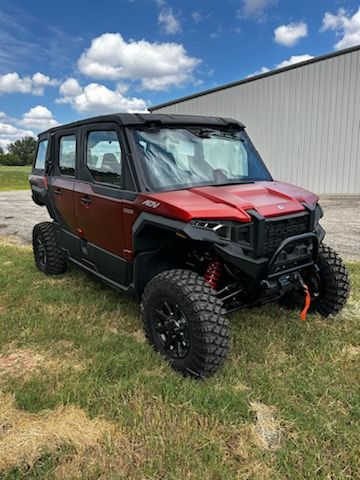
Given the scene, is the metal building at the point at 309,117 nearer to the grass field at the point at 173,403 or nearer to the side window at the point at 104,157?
the grass field at the point at 173,403

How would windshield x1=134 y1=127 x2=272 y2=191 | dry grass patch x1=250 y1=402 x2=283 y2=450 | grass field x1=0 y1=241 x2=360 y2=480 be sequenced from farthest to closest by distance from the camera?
1. windshield x1=134 y1=127 x2=272 y2=191
2. dry grass patch x1=250 y1=402 x2=283 y2=450
3. grass field x1=0 y1=241 x2=360 y2=480

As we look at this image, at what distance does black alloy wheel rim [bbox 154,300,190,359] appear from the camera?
2.97 meters

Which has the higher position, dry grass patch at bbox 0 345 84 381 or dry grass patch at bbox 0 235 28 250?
dry grass patch at bbox 0 345 84 381

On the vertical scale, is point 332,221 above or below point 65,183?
below

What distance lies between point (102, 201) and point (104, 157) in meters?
0.44

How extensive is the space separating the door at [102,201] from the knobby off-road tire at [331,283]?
1883 millimetres

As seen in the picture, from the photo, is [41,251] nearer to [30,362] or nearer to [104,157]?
[104,157]

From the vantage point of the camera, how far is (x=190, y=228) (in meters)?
2.79

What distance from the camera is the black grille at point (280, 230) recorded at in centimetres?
294

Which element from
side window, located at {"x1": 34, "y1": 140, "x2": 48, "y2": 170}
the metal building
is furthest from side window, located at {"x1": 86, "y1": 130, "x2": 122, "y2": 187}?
the metal building

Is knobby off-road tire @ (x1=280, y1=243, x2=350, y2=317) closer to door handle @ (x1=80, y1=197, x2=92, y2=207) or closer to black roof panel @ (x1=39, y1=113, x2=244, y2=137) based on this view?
black roof panel @ (x1=39, y1=113, x2=244, y2=137)

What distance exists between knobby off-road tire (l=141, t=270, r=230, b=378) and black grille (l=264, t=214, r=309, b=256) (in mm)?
→ 542

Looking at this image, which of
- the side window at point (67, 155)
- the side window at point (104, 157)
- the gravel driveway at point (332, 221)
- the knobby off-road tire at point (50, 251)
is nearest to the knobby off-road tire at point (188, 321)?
the side window at point (104, 157)

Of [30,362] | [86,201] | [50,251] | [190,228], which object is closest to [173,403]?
[190,228]
